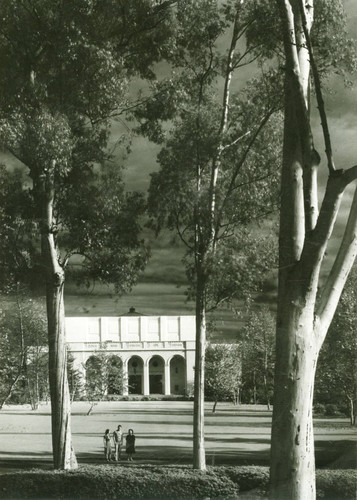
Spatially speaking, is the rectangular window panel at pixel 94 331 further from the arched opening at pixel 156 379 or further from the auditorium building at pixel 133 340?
the arched opening at pixel 156 379

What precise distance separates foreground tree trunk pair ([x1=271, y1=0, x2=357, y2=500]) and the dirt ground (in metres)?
6.72

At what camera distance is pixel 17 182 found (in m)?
11.8

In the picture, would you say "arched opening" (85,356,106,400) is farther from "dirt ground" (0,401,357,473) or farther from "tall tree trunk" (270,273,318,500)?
"tall tree trunk" (270,273,318,500)

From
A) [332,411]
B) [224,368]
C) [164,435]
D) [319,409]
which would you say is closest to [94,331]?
[224,368]

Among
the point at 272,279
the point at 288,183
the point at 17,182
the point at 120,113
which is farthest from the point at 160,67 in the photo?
the point at 288,183

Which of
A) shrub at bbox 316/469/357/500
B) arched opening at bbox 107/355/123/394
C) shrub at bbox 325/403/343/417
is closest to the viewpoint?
shrub at bbox 316/469/357/500

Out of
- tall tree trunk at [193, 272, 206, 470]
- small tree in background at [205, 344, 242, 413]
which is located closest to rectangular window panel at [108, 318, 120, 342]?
small tree in background at [205, 344, 242, 413]

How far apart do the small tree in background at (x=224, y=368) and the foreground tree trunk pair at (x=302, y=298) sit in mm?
10556

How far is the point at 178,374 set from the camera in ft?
124

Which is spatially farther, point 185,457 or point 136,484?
point 185,457

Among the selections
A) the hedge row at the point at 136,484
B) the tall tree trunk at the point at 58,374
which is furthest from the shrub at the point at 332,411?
the tall tree trunk at the point at 58,374

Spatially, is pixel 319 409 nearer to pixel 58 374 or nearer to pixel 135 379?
pixel 58 374

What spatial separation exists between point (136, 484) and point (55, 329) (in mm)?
2823

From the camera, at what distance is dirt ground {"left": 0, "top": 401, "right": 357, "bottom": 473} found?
48.0 feet
